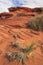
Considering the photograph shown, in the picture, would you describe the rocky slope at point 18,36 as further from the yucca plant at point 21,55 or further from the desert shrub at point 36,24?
the desert shrub at point 36,24

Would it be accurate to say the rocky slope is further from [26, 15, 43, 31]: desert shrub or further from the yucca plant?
[26, 15, 43, 31]: desert shrub

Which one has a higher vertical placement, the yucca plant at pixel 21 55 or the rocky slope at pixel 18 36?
the yucca plant at pixel 21 55

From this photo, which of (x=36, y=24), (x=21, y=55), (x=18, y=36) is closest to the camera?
(x=21, y=55)

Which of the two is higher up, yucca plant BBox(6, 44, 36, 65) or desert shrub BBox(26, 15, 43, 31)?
yucca plant BBox(6, 44, 36, 65)

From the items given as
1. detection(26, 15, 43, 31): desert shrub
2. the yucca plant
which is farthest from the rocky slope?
detection(26, 15, 43, 31): desert shrub

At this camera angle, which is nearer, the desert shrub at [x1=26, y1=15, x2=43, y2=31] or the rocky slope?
the rocky slope

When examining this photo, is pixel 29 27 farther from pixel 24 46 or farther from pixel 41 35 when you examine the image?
pixel 24 46

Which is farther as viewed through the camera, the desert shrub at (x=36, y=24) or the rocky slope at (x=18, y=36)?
the desert shrub at (x=36, y=24)

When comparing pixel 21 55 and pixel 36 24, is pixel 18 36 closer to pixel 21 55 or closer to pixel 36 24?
pixel 36 24

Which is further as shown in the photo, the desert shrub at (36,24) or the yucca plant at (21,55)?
the desert shrub at (36,24)

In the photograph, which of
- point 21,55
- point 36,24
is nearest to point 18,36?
point 36,24

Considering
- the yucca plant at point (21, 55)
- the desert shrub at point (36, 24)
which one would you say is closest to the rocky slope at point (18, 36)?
the yucca plant at point (21, 55)

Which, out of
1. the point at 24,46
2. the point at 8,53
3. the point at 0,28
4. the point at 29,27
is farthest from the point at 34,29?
the point at 8,53

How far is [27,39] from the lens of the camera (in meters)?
7.62
